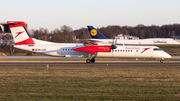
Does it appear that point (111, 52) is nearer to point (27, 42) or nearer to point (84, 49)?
point (84, 49)

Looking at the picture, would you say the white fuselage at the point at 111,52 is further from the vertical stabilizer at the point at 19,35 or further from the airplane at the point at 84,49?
the vertical stabilizer at the point at 19,35

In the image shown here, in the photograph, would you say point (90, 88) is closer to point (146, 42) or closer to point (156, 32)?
point (146, 42)

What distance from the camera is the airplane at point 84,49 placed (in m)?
34.8

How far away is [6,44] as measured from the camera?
6619 cm

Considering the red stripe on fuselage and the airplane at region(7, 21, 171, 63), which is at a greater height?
the red stripe on fuselage

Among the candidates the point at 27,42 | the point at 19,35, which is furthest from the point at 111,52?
the point at 19,35

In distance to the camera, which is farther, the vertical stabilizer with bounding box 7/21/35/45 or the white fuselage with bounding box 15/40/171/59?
the vertical stabilizer with bounding box 7/21/35/45

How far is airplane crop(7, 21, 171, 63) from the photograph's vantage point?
3475 centimetres

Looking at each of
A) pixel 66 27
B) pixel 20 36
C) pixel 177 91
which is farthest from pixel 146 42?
pixel 177 91

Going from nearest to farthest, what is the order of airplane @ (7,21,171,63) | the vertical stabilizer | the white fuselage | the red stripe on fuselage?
airplane @ (7,21,171,63)
the white fuselage
the vertical stabilizer
the red stripe on fuselage

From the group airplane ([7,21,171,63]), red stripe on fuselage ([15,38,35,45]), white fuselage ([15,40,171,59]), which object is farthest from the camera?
red stripe on fuselage ([15,38,35,45])

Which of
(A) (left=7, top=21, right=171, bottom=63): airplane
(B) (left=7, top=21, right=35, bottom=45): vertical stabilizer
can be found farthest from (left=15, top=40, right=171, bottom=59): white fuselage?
(B) (left=7, top=21, right=35, bottom=45): vertical stabilizer

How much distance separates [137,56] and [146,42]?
48.2m

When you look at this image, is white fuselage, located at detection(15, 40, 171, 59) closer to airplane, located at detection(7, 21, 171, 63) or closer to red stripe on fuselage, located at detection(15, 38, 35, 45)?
airplane, located at detection(7, 21, 171, 63)
